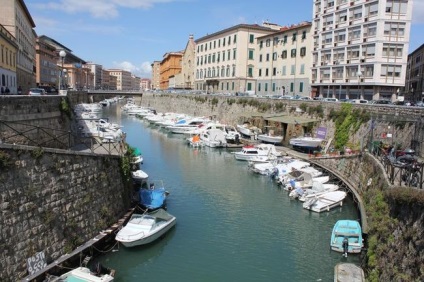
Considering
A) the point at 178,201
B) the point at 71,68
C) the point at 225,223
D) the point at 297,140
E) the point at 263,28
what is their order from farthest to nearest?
the point at 71,68 → the point at 263,28 → the point at 297,140 → the point at 178,201 → the point at 225,223

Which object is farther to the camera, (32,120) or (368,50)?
(368,50)

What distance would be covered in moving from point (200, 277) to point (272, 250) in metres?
4.52

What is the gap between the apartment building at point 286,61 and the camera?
207ft

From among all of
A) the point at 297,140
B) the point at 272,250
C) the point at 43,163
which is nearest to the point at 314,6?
the point at 297,140

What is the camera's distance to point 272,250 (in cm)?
1945

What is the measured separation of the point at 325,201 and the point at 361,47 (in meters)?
32.9

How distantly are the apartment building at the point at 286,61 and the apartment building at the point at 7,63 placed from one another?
42135 mm

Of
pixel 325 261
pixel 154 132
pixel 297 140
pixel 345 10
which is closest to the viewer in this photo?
pixel 325 261

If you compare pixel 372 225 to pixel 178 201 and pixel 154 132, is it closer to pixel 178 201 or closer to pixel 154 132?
pixel 178 201

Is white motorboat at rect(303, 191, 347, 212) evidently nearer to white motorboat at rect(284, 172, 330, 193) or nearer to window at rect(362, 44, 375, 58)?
white motorboat at rect(284, 172, 330, 193)

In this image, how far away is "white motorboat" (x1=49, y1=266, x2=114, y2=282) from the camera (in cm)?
1455

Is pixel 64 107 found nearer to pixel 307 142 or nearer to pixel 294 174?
pixel 294 174

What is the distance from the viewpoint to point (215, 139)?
4978cm

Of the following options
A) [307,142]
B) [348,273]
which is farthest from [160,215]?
[307,142]
